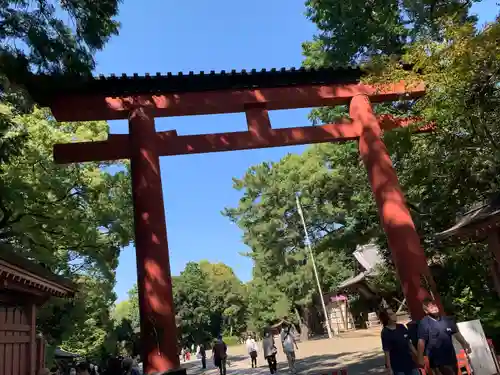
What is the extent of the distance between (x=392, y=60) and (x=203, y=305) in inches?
1656

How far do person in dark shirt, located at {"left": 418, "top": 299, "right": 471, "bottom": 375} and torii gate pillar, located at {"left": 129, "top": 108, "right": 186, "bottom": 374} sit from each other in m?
4.41

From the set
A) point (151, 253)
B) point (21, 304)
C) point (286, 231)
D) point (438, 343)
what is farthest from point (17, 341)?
point (286, 231)

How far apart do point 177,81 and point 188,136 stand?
4.29 ft

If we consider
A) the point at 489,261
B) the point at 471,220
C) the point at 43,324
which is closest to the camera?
the point at 471,220

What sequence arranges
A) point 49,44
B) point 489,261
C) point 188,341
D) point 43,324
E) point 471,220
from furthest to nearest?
1. point 188,341
2. point 43,324
3. point 489,261
4. point 471,220
5. point 49,44

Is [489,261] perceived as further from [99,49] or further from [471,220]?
[99,49]

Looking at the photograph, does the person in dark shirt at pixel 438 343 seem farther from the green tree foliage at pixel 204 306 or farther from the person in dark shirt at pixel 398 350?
the green tree foliage at pixel 204 306

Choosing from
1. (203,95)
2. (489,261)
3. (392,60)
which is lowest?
(489,261)

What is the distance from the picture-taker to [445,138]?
344 inches

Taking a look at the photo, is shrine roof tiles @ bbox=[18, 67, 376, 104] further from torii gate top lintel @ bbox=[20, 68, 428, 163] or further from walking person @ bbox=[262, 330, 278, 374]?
walking person @ bbox=[262, 330, 278, 374]

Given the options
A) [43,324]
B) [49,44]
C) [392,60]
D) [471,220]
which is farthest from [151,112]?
[43,324]

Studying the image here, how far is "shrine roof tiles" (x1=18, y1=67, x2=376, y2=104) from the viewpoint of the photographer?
28.9ft

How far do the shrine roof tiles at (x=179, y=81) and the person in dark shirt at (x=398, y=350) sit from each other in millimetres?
6364

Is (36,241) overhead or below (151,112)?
below
